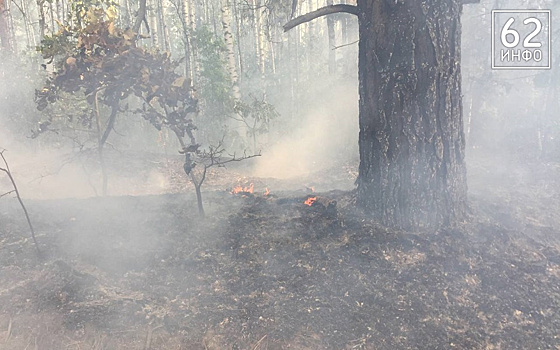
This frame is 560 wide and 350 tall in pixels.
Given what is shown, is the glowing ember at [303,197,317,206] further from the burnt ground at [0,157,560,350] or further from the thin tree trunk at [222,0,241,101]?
the thin tree trunk at [222,0,241,101]

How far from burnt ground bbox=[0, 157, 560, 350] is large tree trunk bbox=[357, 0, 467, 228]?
36 cm

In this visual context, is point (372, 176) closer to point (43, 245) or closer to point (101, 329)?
point (101, 329)

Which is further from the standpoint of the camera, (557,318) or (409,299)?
(409,299)

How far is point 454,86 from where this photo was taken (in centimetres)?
383

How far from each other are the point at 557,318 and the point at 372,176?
6.72 ft

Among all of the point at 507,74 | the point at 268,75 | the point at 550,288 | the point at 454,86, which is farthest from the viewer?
the point at 268,75

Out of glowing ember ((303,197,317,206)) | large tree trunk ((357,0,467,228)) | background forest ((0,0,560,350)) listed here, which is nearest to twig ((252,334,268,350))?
background forest ((0,0,560,350))

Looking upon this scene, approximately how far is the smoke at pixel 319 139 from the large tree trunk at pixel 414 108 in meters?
9.32

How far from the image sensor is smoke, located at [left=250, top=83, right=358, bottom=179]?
1441cm

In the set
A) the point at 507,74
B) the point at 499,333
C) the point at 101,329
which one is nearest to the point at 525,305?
the point at 499,333

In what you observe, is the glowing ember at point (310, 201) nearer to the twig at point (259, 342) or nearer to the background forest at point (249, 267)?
the background forest at point (249, 267)

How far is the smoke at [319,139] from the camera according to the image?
14.4 meters

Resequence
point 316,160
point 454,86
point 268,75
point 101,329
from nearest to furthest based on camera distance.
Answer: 1. point 101,329
2. point 454,86
3. point 316,160
4. point 268,75

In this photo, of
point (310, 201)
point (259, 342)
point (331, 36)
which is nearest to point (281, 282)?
point (259, 342)
